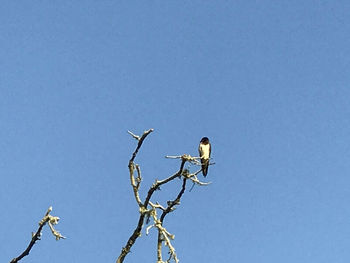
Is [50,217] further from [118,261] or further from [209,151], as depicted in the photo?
[209,151]

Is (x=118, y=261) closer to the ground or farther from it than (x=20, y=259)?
farther from it

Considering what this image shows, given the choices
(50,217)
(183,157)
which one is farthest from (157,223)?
(50,217)

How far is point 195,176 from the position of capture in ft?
24.2

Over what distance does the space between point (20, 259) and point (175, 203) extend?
2137mm

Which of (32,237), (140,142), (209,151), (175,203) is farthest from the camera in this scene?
(209,151)

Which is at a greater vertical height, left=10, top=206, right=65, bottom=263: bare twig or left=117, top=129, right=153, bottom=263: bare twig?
left=117, top=129, right=153, bottom=263: bare twig

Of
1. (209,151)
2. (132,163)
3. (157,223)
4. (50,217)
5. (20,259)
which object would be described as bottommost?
(20,259)

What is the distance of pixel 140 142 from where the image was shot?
22.4 feet

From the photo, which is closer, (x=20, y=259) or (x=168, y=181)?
(x=20, y=259)

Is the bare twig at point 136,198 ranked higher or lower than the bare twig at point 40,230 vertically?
higher

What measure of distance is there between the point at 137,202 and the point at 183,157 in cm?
73

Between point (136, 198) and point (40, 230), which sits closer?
point (40, 230)

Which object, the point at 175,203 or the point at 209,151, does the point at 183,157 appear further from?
the point at 209,151

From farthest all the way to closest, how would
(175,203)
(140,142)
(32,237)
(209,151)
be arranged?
(209,151)
(175,203)
(140,142)
(32,237)
